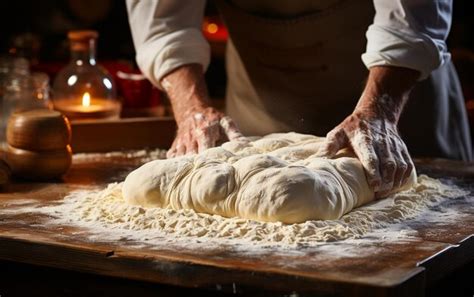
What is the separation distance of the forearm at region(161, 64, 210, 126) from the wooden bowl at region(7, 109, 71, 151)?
30 cm

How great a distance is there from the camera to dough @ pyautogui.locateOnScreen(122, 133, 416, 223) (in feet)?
5.75

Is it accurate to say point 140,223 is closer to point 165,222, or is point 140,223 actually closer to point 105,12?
point 165,222

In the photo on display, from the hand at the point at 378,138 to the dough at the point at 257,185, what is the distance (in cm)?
3

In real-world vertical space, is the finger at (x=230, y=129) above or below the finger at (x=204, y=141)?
above

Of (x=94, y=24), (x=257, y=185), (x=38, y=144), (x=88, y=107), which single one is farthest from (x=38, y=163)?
(x=94, y=24)

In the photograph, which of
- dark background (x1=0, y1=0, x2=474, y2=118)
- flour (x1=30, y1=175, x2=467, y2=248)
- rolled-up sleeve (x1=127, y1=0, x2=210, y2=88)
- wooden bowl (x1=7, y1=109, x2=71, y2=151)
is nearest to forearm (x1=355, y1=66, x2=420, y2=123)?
flour (x1=30, y1=175, x2=467, y2=248)

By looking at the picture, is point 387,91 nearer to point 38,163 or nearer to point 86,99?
point 38,163

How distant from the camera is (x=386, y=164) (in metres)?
2.02

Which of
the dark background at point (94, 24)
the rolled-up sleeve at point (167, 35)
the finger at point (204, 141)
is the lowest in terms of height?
the dark background at point (94, 24)

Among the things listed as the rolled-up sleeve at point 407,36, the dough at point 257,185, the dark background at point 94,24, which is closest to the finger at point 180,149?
the dough at point 257,185

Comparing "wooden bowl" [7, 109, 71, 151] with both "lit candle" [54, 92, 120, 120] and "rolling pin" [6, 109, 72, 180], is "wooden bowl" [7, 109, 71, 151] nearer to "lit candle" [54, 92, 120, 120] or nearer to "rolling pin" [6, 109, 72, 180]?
"rolling pin" [6, 109, 72, 180]

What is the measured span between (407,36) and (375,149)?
38 cm

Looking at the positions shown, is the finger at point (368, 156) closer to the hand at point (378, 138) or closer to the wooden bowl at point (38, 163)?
the hand at point (378, 138)

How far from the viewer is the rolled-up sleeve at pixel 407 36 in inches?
88.4
